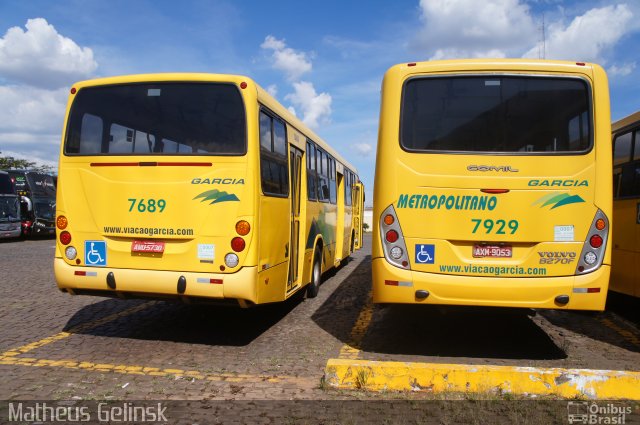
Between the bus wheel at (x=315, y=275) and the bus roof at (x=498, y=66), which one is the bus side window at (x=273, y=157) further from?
the bus wheel at (x=315, y=275)

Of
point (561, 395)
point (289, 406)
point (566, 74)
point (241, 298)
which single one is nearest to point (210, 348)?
point (241, 298)

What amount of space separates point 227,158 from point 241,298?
1.58 m

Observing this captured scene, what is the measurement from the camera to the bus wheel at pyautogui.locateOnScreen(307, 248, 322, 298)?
969 centimetres

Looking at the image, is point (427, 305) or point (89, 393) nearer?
point (89, 393)

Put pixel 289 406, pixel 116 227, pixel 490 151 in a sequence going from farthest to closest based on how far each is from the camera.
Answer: pixel 116 227 < pixel 490 151 < pixel 289 406

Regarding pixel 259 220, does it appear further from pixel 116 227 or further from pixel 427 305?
pixel 427 305

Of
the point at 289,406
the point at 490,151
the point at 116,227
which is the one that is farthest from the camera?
the point at 116,227

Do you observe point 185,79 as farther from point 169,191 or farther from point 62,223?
point 62,223

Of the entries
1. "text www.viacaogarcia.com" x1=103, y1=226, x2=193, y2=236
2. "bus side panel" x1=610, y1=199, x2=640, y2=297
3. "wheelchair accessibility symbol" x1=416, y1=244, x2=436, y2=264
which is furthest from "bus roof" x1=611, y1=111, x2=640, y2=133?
"text www.viacaogarcia.com" x1=103, y1=226, x2=193, y2=236

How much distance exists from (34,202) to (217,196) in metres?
24.8

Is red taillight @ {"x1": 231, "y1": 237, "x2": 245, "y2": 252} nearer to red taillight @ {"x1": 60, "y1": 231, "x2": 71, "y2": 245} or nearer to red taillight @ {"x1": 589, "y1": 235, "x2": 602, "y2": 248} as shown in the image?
red taillight @ {"x1": 60, "y1": 231, "x2": 71, "y2": 245}

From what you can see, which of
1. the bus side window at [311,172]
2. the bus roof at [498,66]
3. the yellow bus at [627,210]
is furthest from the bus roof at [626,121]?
the bus side window at [311,172]

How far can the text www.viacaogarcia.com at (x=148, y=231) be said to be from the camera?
5.98 meters

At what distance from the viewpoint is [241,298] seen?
19.1 ft
